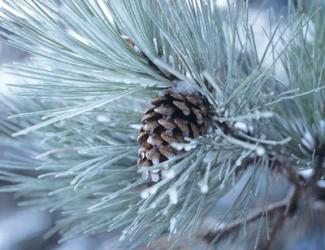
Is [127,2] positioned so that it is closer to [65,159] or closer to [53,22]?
[53,22]

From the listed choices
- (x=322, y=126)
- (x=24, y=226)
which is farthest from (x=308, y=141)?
(x=24, y=226)

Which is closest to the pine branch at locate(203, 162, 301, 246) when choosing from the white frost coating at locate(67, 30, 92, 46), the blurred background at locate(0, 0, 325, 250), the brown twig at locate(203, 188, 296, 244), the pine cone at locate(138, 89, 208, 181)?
the brown twig at locate(203, 188, 296, 244)

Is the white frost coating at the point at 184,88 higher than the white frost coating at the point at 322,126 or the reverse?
higher

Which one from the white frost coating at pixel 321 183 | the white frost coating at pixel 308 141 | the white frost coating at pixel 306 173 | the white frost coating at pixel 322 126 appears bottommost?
the white frost coating at pixel 321 183

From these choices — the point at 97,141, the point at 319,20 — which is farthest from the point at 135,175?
the point at 319,20

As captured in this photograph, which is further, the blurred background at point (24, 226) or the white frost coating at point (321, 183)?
the blurred background at point (24, 226)

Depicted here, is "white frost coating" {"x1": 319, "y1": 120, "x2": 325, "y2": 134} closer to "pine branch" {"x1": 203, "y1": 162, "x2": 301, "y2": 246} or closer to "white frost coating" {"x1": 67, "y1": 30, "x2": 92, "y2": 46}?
"pine branch" {"x1": 203, "y1": 162, "x2": 301, "y2": 246}

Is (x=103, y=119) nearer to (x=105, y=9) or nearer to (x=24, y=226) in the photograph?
(x=105, y=9)

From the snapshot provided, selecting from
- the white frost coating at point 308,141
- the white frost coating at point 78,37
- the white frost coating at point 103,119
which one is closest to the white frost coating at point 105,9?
the white frost coating at point 78,37

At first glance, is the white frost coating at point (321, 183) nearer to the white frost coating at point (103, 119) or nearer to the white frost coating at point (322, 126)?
the white frost coating at point (322, 126)
